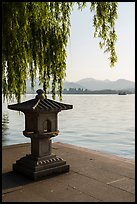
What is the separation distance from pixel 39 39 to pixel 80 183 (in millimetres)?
2738

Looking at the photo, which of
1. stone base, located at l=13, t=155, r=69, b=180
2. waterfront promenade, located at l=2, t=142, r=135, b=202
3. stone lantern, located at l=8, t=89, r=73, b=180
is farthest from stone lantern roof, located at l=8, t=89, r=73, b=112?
waterfront promenade, located at l=2, t=142, r=135, b=202

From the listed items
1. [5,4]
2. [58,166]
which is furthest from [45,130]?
[5,4]

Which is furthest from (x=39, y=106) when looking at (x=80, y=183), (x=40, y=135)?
(x=80, y=183)

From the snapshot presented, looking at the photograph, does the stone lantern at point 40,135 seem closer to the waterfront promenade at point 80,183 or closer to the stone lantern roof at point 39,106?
the stone lantern roof at point 39,106

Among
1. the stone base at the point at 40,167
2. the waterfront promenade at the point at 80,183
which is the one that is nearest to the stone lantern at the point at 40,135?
the stone base at the point at 40,167

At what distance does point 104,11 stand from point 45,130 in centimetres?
230

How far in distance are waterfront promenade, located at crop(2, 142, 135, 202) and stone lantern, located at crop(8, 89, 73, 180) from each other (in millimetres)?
141

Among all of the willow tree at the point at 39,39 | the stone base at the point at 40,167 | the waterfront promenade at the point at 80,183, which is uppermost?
the willow tree at the point at 39,39

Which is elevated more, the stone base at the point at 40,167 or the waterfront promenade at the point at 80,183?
the stone base at the point at 40,167

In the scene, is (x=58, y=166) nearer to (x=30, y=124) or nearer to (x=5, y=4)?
(x=30, y=124)

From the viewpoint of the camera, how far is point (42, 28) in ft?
17.5

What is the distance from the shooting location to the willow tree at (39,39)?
13.2 ft

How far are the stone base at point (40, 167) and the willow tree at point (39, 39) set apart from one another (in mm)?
1158

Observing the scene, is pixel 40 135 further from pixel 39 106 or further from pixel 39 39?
pixel 39 39
